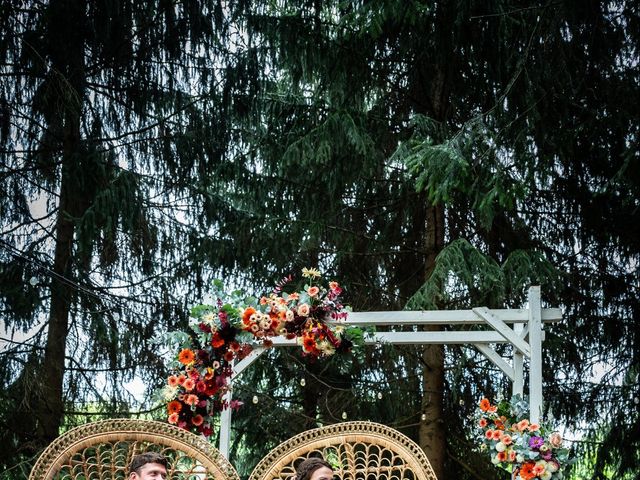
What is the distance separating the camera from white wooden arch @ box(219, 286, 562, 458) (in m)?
5.76

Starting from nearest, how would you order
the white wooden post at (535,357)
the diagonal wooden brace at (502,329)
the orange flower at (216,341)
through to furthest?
the orange flower at (216,341) < the white wooden post at (535,357) < the diagonal wooden brace at (502,329)

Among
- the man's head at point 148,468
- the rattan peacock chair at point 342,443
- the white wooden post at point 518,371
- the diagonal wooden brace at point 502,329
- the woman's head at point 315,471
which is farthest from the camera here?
the white wooden post at point 518,371

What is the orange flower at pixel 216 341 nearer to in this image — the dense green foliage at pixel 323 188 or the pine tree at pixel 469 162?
the dense green foliage at pixel 323 188

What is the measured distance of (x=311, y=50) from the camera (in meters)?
7.98

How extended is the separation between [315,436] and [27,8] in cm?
460

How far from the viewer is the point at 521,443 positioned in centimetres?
514

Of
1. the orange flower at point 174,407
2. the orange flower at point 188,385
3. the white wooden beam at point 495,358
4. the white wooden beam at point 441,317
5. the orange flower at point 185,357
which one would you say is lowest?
the orange flower at point 174,407

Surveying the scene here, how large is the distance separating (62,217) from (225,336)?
300 cm

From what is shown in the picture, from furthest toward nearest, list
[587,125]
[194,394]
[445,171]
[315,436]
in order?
[587,125] < [445,171] < [194,394] < [315,436]

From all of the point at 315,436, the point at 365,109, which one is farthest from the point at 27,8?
the point at 315,436

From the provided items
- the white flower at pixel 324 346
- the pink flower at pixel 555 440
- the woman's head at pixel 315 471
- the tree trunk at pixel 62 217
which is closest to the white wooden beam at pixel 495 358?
the pink flower at pixel 555 440

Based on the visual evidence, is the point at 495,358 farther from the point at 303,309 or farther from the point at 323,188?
the point at 323,188

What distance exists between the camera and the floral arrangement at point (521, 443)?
509 centimetres

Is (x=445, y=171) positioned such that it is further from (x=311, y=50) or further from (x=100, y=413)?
(x=100, y=413)
